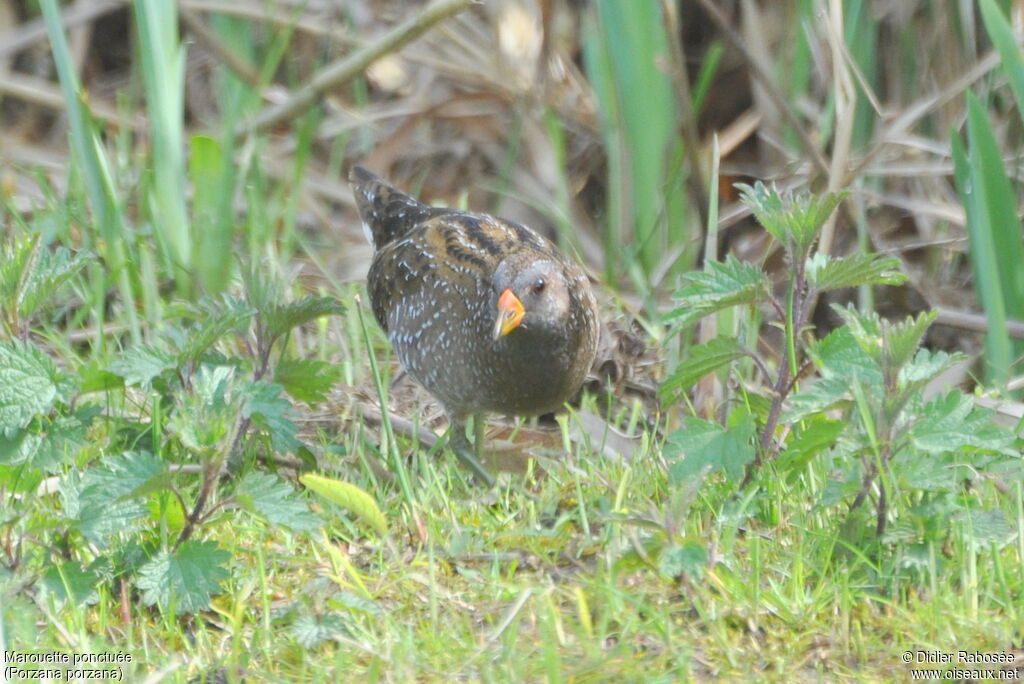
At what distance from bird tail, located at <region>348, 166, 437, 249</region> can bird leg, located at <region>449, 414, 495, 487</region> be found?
3.55 ft

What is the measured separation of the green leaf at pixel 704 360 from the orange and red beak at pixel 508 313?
542 millimetres

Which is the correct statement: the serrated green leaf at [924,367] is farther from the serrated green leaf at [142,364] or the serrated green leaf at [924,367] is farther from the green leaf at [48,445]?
the green leaf at [48,445]

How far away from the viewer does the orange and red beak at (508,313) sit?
12.4ft

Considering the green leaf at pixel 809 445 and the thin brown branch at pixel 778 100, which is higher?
the thin brown branch at pixel 778 100

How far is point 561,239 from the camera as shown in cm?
631

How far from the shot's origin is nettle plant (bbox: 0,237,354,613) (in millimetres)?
2994

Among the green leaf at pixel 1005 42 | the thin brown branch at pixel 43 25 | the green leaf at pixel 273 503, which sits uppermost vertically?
the thin brown branch at pixel 43 25

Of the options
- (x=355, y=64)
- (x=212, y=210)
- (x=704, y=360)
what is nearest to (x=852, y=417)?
(x=704, y=360)

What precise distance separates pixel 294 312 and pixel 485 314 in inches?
30.9

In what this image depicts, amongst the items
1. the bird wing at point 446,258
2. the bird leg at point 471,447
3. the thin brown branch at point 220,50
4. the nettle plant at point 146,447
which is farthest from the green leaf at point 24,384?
the thin brown branch at point 220,50

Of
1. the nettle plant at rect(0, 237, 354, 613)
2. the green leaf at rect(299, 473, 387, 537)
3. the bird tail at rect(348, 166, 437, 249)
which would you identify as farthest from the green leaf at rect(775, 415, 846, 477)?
the bird tail at rect(348, 166, 437, 249)

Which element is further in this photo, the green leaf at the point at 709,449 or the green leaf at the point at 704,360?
the green leaf at the point at 704,360

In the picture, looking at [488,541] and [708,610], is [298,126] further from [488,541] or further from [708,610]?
[708,610]

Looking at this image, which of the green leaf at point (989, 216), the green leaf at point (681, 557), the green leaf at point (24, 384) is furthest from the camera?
the green leaf at point (989, 216)
